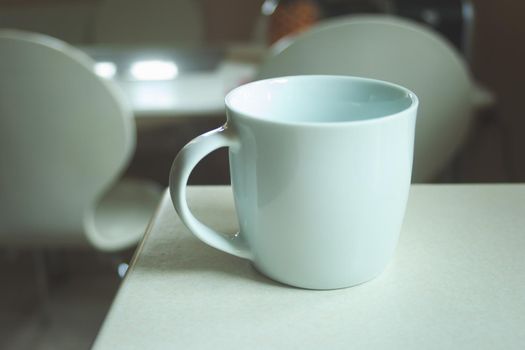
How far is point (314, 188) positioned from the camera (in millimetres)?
310

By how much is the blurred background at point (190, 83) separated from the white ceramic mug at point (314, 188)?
0.50 metres

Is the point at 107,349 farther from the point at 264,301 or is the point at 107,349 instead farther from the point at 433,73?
the point at 433,73

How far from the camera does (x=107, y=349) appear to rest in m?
0.29

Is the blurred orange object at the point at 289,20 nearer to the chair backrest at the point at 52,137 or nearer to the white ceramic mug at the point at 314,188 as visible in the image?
the chair backrest at the point at 52,137

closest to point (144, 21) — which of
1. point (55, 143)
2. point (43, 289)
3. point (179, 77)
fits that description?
point (179, 77)

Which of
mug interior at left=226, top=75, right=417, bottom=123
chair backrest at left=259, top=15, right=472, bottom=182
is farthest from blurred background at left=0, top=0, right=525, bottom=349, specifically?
mug interior at left=226, top=75, right=417, bottom=123

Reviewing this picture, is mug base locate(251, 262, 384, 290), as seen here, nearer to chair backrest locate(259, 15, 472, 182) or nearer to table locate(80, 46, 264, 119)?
chair backrest locate(259, 15, 472, 182)

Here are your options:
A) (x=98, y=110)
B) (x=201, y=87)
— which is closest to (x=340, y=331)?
(x=98, y=110)

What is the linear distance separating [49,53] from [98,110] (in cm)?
11

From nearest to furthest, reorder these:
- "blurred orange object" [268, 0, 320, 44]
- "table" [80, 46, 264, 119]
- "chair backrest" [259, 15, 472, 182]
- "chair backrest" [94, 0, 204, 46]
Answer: "chair backrest" [259, 15, 472, 182] → "table" [80, 46, 264, 119] → "blurred orange object" [268, 0, 320, 44] → "chair backrest" [94, 0, 204, 46]

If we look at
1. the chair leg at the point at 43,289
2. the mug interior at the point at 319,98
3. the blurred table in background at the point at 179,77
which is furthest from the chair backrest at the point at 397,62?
the chair leg at the point at 43,289

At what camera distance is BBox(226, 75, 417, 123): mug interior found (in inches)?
14.6

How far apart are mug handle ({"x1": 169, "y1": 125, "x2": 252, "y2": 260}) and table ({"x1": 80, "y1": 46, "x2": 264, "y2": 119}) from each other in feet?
2.15

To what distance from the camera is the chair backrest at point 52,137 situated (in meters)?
0.87
